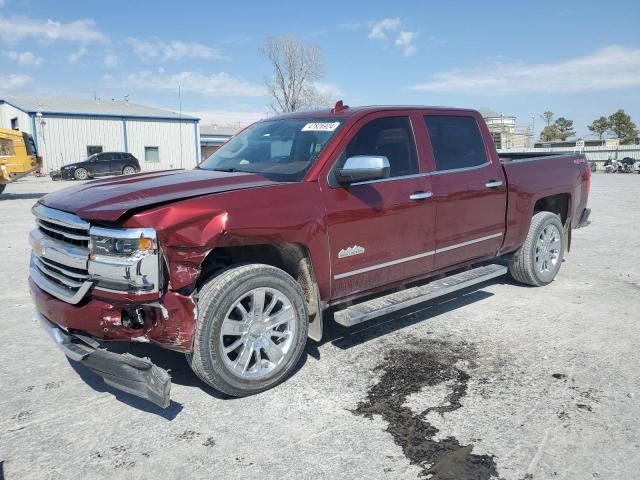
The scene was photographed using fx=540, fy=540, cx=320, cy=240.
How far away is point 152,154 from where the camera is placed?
41000mm

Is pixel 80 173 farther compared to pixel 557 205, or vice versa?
pixel 80 173

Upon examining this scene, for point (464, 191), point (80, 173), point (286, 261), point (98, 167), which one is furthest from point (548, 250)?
point (98, 167)

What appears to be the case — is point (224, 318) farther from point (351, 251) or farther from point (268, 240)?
point (351, 251)

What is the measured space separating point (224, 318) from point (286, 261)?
0.75 metres

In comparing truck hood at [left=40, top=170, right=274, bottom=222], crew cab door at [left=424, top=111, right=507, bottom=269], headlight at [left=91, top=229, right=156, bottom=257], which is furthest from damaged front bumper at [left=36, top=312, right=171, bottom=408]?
crew cab door at [left=424, top=111, right=507, bottom=269]

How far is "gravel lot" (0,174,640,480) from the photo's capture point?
2834mm

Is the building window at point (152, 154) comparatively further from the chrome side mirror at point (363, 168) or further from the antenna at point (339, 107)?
the chrome side mirror at point (363, 168)

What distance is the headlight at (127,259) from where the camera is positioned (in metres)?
3.09

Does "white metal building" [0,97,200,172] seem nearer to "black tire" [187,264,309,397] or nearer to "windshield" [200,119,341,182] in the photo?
"windshield" [200,119,341,182]

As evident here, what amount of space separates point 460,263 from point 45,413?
11.9ft

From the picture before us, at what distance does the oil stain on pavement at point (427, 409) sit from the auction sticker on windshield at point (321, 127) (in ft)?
6.12

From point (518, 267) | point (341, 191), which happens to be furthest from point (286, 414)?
point (518, 267)

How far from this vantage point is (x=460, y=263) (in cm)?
512

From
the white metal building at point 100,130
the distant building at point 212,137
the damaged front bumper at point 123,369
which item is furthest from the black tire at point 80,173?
the damaged front bumper at point 123,369
